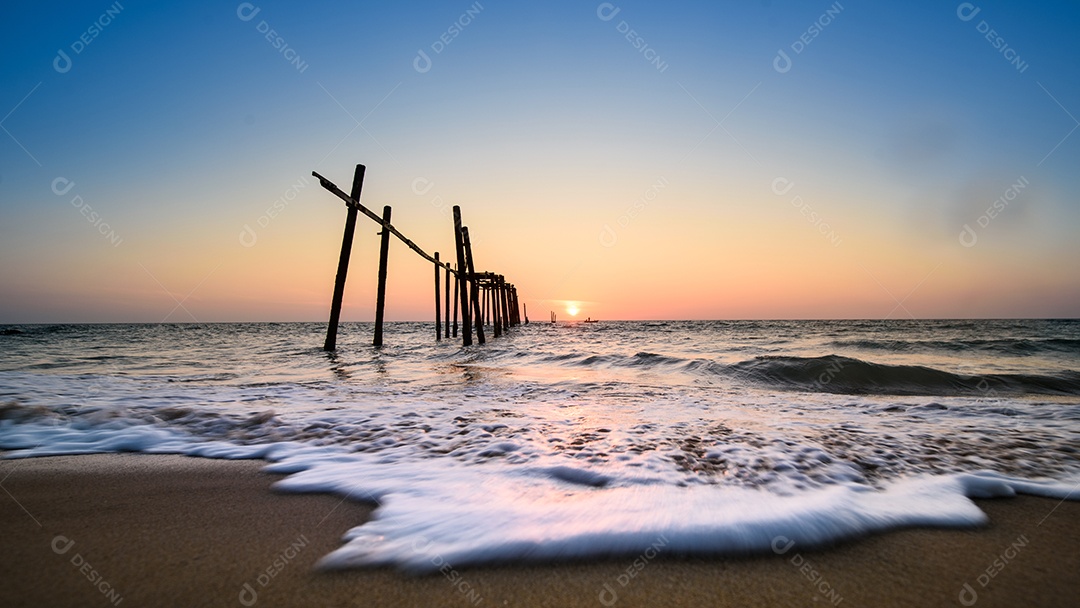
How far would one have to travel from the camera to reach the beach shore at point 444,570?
1.39 meters

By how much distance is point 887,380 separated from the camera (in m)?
8.09

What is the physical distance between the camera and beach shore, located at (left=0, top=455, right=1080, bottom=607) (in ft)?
4.55

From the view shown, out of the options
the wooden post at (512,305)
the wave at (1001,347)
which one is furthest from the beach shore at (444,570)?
the wooden post at (512,305)

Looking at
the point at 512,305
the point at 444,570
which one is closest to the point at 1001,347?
the point at 444,570

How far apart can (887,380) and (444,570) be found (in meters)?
9.07

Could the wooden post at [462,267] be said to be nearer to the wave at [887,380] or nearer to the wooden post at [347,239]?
the wooden post at [347,239]

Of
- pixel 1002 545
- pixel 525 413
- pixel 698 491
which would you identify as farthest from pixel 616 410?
pixel 1002 545

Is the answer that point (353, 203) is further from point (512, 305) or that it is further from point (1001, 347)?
Answer: point (512, 305)

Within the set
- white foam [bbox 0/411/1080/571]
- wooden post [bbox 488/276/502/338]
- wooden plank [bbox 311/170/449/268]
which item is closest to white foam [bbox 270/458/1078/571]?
white foam [bbox 0/411/1080/571]

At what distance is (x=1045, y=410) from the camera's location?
492cm

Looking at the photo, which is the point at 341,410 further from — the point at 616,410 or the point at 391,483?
the point at 616,410

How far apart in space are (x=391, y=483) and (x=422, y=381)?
4.98m

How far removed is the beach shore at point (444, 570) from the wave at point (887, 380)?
Result: 19.6 feet

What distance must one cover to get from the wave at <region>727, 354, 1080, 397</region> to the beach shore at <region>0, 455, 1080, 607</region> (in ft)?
19.6
